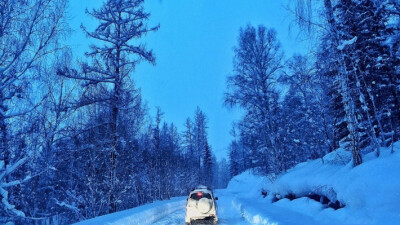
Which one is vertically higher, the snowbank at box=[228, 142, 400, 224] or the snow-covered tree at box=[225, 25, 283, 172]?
the snow-covered tree at box=[225, 25, 283, 172]

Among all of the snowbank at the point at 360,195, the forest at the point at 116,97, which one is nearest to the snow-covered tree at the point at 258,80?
the forest at the point at 116,97

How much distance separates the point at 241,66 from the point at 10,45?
17.5 meters

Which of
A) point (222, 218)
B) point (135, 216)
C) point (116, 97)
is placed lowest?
point (222, 218)

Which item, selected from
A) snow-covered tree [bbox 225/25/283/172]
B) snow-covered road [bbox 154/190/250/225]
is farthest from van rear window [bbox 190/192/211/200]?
snow-covered tree [bbox 225/25/283/172]

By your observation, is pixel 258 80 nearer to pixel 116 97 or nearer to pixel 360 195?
pixel 116 97

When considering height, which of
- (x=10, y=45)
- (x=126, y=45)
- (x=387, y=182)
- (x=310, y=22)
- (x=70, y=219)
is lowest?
(x=70, y=219)

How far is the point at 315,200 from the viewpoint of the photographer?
1216 centimetres

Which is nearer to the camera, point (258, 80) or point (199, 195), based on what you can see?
point (199, 195)

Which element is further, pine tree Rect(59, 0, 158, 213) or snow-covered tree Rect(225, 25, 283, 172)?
Answer: snow-covered tree Rect(225, 25, 283, 172)

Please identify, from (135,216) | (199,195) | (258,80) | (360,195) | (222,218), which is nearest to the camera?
(360,195)

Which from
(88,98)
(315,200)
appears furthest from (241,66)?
(315,200)

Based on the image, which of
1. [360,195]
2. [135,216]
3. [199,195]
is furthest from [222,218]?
[360,195]

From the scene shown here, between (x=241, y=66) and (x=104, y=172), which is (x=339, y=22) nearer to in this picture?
(x=241, y=66)

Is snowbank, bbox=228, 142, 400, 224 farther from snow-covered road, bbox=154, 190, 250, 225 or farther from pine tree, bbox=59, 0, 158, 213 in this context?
pine tree, bbox=59, 0, 158, 213
